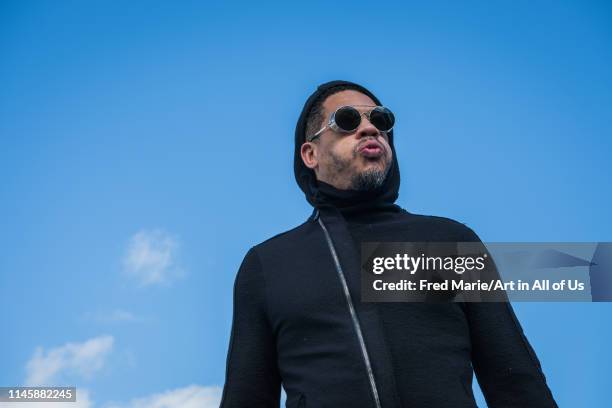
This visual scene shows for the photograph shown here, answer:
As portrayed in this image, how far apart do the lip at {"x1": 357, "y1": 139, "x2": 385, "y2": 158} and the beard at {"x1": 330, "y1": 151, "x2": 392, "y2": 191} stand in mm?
65

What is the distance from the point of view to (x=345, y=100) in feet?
18.8

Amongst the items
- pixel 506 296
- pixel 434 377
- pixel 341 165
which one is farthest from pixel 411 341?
pixel 341 165

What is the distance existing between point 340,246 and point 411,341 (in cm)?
89

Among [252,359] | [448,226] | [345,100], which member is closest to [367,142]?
[345,100]

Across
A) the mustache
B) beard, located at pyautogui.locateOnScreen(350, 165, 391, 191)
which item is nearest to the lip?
the mustache

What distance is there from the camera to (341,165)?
5.27 meters

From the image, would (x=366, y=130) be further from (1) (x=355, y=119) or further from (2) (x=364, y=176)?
(2) (x=364, y=176)

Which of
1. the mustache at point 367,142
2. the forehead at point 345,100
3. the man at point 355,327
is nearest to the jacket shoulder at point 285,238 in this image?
the man at point 355,327

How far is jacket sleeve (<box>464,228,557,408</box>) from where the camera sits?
13.5 ft

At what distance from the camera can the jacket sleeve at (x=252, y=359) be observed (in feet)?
14.9

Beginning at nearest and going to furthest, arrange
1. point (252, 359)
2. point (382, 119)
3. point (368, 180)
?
point (252, 359), point (368, 180), point (382, 119)

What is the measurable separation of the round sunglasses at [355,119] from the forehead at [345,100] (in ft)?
0.47

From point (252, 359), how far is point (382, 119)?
2.27 m

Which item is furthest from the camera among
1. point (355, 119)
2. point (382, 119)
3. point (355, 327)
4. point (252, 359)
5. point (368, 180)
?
point (382, 119)
